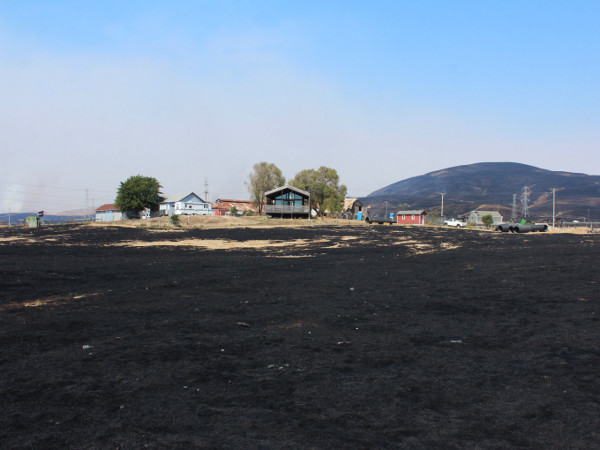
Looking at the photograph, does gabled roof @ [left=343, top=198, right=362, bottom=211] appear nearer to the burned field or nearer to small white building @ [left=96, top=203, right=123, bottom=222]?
small white building @ [left=96, top=203, right=123, bottom=222]

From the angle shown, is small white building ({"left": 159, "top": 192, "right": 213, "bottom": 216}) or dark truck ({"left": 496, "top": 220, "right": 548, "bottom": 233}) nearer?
dark truck ({"left": 496, "top": 220, "right": 548, "bottom": 233})

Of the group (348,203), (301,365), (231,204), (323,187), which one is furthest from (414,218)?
(301,365)

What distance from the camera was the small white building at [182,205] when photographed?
336 ft

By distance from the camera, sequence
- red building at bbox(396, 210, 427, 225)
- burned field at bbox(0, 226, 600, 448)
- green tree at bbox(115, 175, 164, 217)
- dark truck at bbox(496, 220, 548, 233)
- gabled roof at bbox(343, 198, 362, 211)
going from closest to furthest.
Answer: burned field at bbox(0, 226, 600, 448), dark truck at bbox(496, 220, 548, 233), green tree at bbox(115, 175, 164, 217), red building at bbox(396, 210, 427, 225), gabled roof at bbox(343, 198, 362, 211)

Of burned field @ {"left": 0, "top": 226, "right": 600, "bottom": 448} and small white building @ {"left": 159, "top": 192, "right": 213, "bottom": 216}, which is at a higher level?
small white building @ {"left": 159, "top": 192, "right": 213, "bottom": 216}

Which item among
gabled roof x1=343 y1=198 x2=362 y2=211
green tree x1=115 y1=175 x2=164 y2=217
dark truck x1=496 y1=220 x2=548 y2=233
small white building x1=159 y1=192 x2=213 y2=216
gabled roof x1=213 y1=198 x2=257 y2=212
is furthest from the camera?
gabled roof x1=213 y1=198 x2=257 y2=212

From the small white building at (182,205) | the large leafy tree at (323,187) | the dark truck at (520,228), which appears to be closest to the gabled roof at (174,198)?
the small white building at (182,205)

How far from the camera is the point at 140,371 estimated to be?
5379 mm

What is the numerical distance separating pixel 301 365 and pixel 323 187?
89.5 m

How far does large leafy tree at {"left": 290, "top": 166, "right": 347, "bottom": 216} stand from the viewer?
90900 mm

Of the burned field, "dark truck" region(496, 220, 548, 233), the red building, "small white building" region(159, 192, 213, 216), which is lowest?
the burned field

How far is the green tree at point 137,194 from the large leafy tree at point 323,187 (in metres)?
31.7

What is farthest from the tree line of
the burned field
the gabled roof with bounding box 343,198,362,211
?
the burned field

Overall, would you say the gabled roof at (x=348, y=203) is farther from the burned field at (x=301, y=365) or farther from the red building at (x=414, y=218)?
the burned field at (x=301, y=365)
